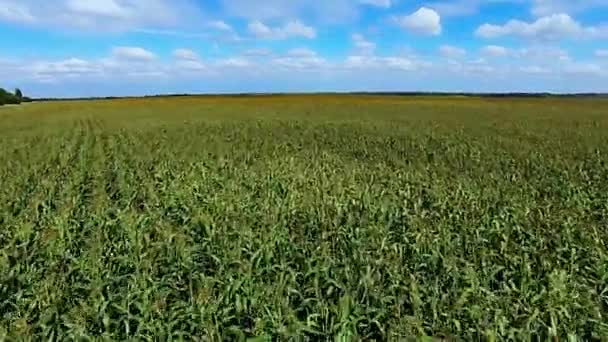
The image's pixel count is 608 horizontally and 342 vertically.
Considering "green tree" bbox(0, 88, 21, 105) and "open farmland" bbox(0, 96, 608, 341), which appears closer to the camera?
"open farmland" bbox(0, 96, 608, 341)

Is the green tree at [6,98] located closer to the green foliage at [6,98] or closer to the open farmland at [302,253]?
the green foliage at [6,98]

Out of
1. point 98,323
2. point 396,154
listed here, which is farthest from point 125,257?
point 396,154

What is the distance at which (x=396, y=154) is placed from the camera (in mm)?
19172

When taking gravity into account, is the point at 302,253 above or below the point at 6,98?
above

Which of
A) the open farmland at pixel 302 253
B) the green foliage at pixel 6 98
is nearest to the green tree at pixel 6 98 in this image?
the green foliage at pixel 6 98

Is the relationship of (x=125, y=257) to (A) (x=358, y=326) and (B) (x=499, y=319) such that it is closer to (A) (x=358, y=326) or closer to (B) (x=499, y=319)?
(A) (x=358, y=326)

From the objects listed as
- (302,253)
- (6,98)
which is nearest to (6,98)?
(6,98)

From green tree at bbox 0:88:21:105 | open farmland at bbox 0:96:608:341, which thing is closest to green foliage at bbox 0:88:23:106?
green tree at bbox 0:88:21:105

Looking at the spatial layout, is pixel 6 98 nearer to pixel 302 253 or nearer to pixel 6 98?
pixel 6 98

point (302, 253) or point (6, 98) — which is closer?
point (302, 253)

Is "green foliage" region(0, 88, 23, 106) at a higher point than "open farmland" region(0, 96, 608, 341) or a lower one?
lower

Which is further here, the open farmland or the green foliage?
the green foliage

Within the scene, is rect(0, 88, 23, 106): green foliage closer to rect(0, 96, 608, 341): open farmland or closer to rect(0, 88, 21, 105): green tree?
rect(0, 88, 21, 105): green tree

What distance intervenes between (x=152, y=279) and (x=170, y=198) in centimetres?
423
